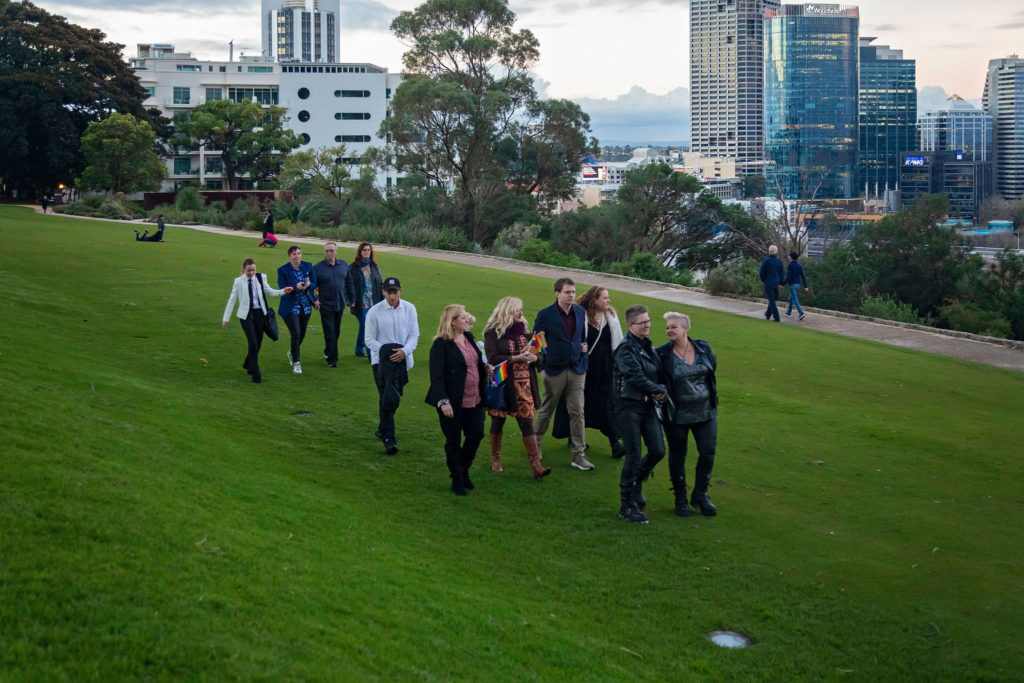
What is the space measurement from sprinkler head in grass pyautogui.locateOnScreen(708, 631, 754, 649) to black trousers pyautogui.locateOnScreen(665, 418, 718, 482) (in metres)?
2.17

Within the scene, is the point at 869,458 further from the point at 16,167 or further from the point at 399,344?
the point at 16,167

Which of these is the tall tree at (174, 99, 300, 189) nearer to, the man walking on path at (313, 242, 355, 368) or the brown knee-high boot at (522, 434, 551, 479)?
the man walking on path at (313, 242, 355, 368)

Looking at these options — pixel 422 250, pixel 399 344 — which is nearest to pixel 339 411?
pixel 399 344

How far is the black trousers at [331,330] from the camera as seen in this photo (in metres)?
14.0

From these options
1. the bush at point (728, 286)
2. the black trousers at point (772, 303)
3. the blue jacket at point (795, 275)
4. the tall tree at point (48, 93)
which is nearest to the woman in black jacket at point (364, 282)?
the black trousers at point (772, 303)

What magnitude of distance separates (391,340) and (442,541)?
9.09 feet

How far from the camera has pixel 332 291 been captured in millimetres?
13883

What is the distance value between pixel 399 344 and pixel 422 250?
25.4 meters

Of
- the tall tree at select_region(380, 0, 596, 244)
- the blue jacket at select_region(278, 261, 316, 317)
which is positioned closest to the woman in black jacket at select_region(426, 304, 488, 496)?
the blue jacket at select_region(278, 261, 316, 317)

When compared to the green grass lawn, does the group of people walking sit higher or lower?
higher

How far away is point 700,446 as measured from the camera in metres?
8.62

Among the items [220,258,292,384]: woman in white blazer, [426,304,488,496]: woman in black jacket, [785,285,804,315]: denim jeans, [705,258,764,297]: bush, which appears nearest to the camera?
[426,304,488,496]: woman in black jacket

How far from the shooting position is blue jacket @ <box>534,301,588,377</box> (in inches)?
381

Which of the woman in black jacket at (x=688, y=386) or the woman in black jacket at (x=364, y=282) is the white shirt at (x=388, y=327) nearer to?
the woman in black jacket at (x=688, y=386)
